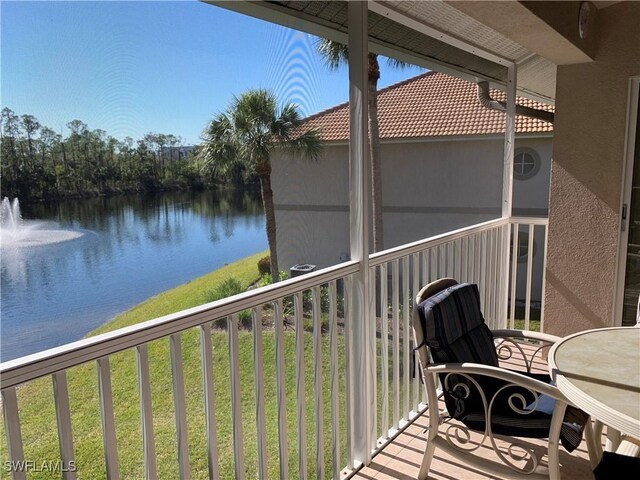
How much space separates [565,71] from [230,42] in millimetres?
2926

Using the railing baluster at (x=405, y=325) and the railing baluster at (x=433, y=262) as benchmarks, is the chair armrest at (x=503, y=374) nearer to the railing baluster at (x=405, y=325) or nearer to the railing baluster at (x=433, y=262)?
the railing baluster at (x=405, y=325)

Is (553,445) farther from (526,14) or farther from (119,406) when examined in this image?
(526,14)

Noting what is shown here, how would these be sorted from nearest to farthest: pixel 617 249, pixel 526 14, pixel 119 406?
pixel 119 406 < pixel 526 14 < pixel 617 249

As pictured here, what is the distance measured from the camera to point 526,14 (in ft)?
7.63

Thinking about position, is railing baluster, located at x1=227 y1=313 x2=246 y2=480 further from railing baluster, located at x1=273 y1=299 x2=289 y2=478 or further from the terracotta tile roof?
the terracotta tile roof

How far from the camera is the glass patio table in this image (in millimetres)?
1520

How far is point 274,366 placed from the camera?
2580 mm

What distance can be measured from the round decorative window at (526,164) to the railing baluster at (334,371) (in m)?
4.45

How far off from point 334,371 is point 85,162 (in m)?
1.56

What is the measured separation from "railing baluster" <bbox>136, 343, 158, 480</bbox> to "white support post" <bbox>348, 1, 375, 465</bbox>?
1.21 meters

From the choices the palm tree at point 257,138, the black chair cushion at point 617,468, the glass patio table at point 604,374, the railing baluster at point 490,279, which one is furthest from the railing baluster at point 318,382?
the railing baluster at point 490,279

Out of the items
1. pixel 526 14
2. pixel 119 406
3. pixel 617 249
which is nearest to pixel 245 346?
pixel 119 406

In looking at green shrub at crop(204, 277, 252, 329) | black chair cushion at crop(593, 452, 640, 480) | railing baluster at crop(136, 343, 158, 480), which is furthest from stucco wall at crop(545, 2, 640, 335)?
railing baluster at crop(136, 343, 158, 480)

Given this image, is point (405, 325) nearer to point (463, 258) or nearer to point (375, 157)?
point (463, 258)
